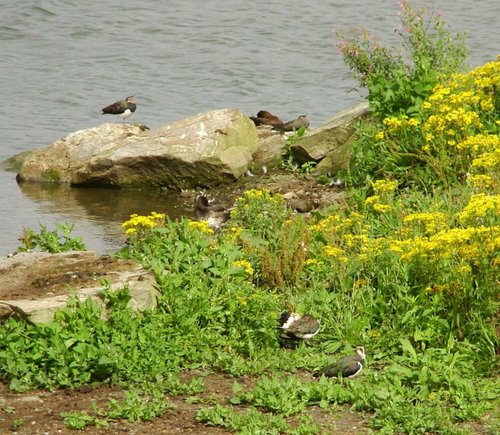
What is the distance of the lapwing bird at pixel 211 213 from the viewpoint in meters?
11.7

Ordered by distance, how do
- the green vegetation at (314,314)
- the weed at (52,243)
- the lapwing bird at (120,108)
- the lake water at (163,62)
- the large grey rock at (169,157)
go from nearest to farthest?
the green vegetation at (314,314)
the weed at (52,243)
the large grey rock at (169,157)
the lapwing bird at (120,108)
the lake water at (163,62)

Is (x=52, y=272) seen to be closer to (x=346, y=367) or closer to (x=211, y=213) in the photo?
(x=346, y=367)

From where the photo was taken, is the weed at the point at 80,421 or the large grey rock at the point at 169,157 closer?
the weed at the point at 80,421

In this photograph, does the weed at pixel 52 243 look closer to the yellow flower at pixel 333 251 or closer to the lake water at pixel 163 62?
the yellow flower at pixel 333 251

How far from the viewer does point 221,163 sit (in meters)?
14.9

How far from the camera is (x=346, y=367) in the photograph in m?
7.53

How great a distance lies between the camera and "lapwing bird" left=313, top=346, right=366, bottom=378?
24.7 feet

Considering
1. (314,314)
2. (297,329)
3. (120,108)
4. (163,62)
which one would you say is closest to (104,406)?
(297,329)

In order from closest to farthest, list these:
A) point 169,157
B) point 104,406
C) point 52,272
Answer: point 104,406
point 52,272
point 169,157

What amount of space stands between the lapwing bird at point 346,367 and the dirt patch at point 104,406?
49cm

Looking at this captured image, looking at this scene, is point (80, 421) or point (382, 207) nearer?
point (80, 421)

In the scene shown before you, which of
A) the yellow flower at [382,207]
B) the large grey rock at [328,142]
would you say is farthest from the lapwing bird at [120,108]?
the yellow flower at [382,207]

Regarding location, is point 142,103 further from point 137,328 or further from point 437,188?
point 137,328

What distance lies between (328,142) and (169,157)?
2.15m
